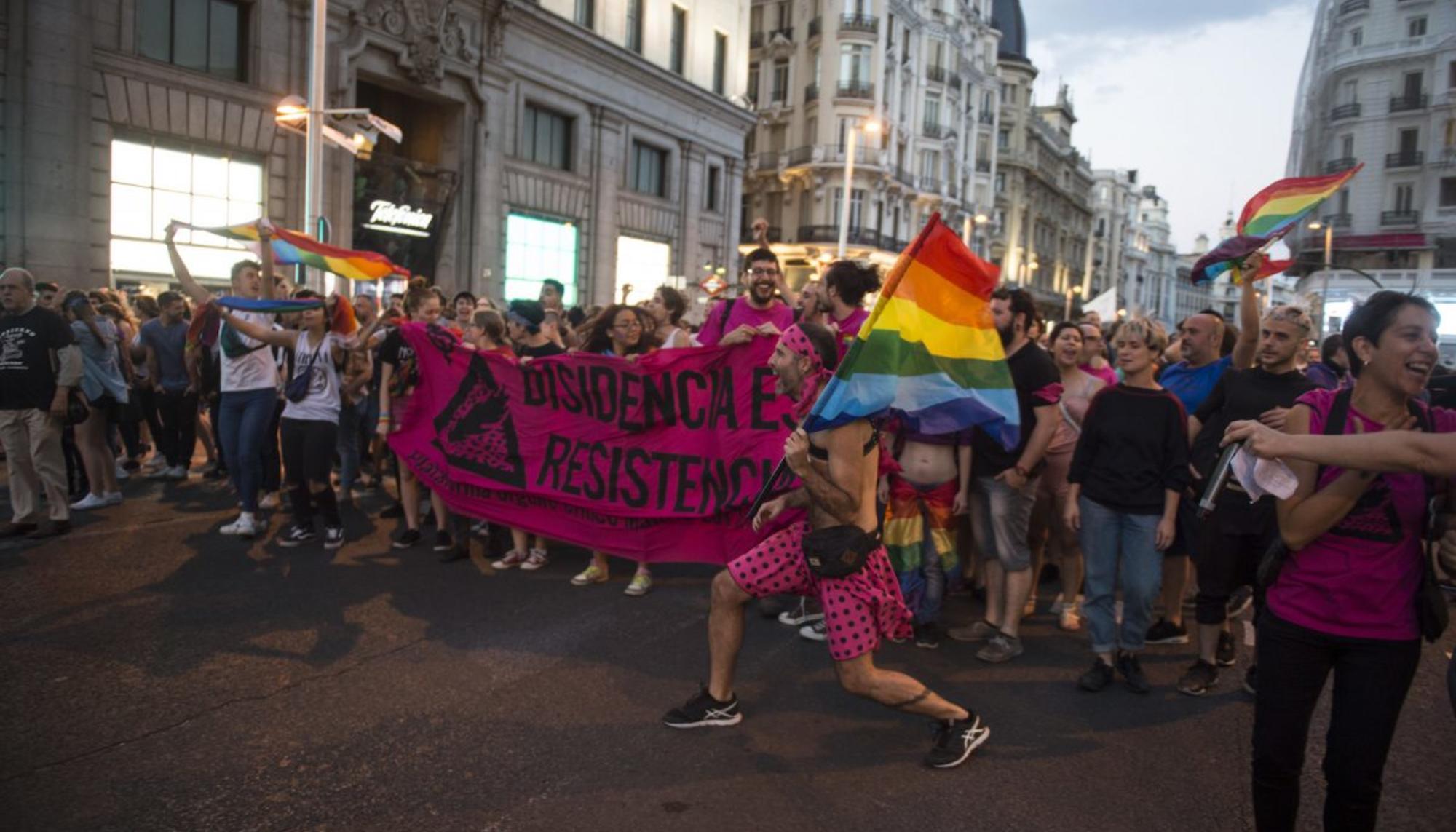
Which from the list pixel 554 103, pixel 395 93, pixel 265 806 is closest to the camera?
pixel 265 806

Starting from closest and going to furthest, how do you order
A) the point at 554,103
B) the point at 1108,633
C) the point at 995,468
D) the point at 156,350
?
the point at 1108,633, the point at 995,468, the point at 156,350, the point at 554,103

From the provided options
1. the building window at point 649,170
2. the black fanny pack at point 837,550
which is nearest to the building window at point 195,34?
the building window at point 649,170

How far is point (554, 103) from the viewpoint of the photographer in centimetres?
2630

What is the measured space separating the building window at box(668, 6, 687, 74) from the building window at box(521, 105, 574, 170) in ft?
19.6

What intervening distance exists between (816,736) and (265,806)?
2.28m

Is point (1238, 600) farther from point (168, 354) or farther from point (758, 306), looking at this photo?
point (168, 354)

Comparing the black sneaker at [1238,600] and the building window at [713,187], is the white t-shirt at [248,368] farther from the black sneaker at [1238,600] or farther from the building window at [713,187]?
the building window at [713,187]

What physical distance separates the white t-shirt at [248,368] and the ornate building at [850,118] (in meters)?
40.9

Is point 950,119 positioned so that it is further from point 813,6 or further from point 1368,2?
point 1368,2

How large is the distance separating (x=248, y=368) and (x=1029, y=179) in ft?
257

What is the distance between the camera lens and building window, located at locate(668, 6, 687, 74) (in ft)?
103

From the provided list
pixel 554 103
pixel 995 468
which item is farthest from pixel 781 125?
pixel 995 468

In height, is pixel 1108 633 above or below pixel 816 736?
above

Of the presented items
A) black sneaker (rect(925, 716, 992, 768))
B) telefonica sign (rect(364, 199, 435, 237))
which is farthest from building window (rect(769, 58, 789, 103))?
black sneaker (rect(925, 716, 992, 768))
